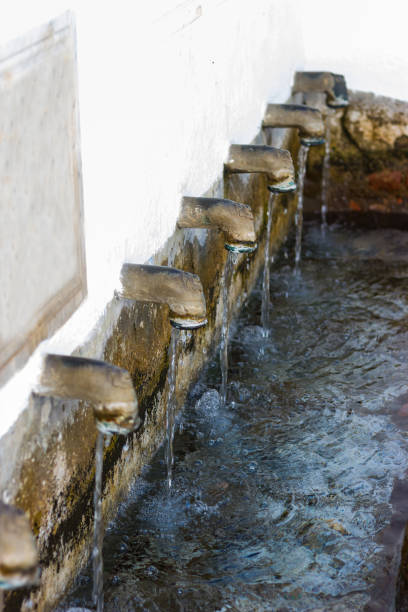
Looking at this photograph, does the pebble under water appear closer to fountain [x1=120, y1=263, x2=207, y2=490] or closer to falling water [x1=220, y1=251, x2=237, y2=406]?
falling water [x1=220, y1=251, x2=237, y2=406]

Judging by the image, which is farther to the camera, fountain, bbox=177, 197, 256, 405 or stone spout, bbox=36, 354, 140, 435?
fountain, bbox=177, 197, 256, 405

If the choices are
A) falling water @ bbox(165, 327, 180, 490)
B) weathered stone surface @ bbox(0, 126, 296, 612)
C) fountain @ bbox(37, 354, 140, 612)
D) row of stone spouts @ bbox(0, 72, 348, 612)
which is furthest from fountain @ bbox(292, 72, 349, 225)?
fountain @ bbox(37, 354, 140, 612)

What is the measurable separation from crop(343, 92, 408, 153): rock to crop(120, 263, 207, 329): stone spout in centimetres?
332

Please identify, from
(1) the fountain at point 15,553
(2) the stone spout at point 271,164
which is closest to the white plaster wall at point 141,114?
(2) the stone spout at point 271,164

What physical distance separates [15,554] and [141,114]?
1.60 metres

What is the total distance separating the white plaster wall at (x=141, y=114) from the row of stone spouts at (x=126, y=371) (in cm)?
8

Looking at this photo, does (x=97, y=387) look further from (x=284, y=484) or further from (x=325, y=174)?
(x=325, y=174)

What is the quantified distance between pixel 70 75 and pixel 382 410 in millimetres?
2046

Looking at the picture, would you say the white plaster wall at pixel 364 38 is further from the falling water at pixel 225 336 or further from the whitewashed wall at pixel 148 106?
the falling water at pixel 225 336

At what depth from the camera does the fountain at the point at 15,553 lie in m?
1.58

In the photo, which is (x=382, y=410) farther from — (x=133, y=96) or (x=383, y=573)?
(x=133, y=96)

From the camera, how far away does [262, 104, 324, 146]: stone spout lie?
4.47m

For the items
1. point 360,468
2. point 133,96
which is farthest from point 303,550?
point 133,96

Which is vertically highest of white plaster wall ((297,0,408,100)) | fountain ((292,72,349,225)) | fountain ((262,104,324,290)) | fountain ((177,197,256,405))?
white plaster wall ((297,0,408,100))
